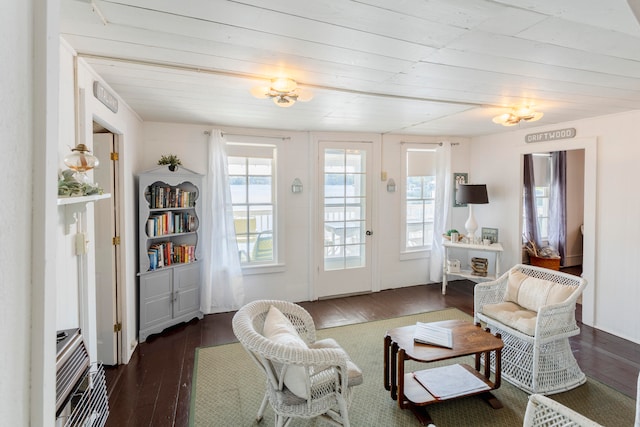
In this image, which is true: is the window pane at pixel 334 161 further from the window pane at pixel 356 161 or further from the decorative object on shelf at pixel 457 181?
the decorative object on shelf at pixel 457 181

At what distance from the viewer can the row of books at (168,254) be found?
11.4ft

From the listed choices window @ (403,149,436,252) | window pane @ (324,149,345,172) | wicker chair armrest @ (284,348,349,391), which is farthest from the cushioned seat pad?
window pane @ (324,149,345,172)

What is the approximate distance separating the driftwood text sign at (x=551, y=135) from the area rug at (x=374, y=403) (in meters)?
2.68

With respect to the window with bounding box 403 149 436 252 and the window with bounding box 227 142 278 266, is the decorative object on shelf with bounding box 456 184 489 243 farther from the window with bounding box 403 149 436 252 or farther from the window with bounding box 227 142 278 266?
the window with bounding box 227 142 278 266

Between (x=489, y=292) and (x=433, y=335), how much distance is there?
3.53ft

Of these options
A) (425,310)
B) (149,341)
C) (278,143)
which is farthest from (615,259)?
(149,341)

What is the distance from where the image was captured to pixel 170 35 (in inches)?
67.0

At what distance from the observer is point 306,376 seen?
178 centimetres

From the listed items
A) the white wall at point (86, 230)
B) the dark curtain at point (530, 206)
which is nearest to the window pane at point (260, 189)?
the white wall at point (86, 230)

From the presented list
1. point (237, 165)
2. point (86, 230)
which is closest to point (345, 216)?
point (237, 165)

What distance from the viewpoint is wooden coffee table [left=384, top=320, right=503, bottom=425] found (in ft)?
7.32

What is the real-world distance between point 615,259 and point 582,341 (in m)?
0.96

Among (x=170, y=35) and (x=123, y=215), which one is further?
(x=123, y=215)

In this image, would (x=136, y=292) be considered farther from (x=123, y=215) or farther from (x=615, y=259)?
(x=615, y=259)
